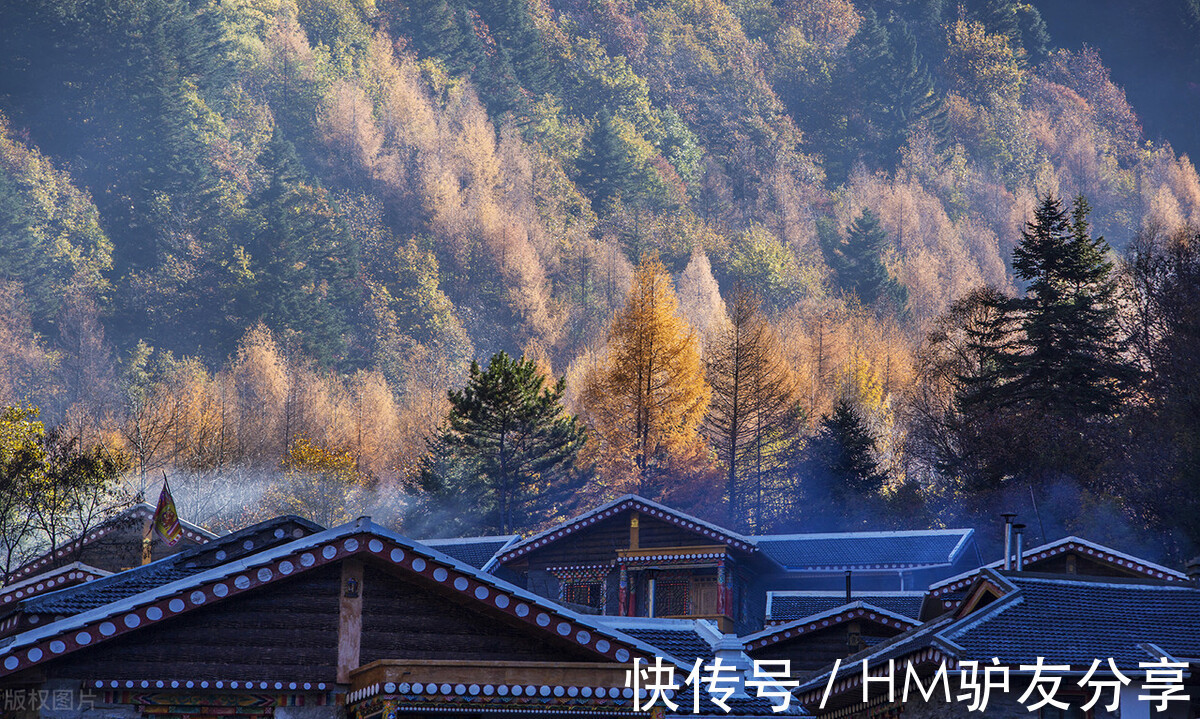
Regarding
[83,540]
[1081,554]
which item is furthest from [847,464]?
[83,540]

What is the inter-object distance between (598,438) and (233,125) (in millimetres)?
109783

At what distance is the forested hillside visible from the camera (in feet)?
208

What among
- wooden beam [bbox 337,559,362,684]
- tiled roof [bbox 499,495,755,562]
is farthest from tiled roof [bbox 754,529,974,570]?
wooden beam [bbox 337,559,362,684]

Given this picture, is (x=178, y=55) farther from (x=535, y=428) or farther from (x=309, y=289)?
(x=535, y=428)

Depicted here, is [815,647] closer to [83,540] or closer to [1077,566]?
[1077,566]

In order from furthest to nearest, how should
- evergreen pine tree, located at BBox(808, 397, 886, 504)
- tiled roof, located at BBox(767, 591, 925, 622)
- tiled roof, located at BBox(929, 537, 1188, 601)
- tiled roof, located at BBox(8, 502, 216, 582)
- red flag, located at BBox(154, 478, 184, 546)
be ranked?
evergreen pine tree, located at BBox(808, 397, 886, 504)
tiled roof, located at BBox(8, 502, 216, 582)
tiled roof, located at BBox(767, 591, 925, 622)
tiled roof, located at BBox(929, 537, 1188, 601)
red flag, located at BBox(154, 478, 184, 546)

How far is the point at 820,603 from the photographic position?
3731 cm

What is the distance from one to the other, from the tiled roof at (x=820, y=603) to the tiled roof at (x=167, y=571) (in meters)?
16.3

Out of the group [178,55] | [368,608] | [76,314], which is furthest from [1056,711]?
[178,55]

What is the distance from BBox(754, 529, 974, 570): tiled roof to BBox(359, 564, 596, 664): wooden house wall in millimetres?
25909

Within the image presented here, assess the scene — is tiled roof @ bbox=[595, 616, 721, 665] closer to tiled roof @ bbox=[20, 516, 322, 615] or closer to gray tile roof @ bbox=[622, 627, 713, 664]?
gray tile roof @ bbox=[622, 627, 713, 664]

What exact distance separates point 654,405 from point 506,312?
7550cm

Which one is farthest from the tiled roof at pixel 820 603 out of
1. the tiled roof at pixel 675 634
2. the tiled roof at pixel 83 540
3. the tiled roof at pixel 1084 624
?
the tiled roof at pixel 83 540

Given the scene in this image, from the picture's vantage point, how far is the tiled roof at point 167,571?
22.3m
